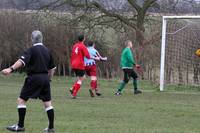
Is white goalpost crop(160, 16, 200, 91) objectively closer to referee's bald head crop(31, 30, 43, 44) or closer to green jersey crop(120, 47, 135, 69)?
green jersey crop(120, 47, 135, 69)

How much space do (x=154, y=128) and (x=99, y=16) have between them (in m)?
22.8

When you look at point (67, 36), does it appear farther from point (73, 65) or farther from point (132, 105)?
point (132, 105)

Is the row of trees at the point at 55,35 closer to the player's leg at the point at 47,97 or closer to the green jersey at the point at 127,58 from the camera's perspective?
the green jersey at the point at 127,58

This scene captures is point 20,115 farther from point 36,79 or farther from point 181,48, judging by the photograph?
point 181,48

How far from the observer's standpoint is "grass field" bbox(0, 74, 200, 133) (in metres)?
10.8

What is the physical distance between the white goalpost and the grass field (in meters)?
4.80

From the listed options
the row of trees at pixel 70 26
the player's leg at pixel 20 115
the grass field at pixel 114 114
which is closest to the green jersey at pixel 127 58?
the grass field at pixel 114 114

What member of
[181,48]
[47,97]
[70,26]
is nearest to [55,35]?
[70,26]

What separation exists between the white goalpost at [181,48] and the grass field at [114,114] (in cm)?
480

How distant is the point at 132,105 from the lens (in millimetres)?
15414

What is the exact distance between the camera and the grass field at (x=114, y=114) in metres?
10.8

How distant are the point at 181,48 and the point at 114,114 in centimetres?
1057

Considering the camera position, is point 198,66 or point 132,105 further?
point 198,66

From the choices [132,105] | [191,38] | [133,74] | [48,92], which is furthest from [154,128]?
[191,38]
